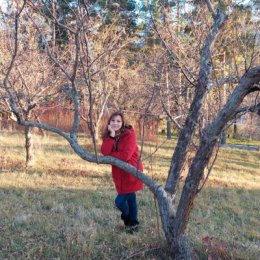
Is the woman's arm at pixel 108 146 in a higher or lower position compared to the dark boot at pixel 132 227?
higher

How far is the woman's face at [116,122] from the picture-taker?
170 inches

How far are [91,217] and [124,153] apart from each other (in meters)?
1.70

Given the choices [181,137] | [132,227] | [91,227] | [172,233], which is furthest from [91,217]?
[181,137]

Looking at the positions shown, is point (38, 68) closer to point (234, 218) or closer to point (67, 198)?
point (67, 198)

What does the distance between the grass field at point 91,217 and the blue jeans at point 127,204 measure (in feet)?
0.71

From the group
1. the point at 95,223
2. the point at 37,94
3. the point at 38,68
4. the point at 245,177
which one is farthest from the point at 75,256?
the point at 245,177

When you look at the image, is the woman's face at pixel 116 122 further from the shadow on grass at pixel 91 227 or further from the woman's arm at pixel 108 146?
the shadow on grass at pixel 91 227

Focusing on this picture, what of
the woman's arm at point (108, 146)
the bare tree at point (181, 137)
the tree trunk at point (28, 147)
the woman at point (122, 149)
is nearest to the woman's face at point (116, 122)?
the woman at point (122, 149)

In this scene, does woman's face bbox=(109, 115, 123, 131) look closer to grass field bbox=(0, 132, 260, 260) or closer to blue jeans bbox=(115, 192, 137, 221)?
grass field bbox=(0, 132, 260, 260)

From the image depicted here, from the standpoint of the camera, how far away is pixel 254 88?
2883 millimetres

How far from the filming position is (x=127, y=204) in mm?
4480

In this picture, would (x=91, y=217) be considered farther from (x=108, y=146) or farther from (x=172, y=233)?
(x=172, y=233)

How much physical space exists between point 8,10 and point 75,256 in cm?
364

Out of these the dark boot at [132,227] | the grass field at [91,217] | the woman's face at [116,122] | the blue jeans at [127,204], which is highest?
the woman's face at [116,122]
